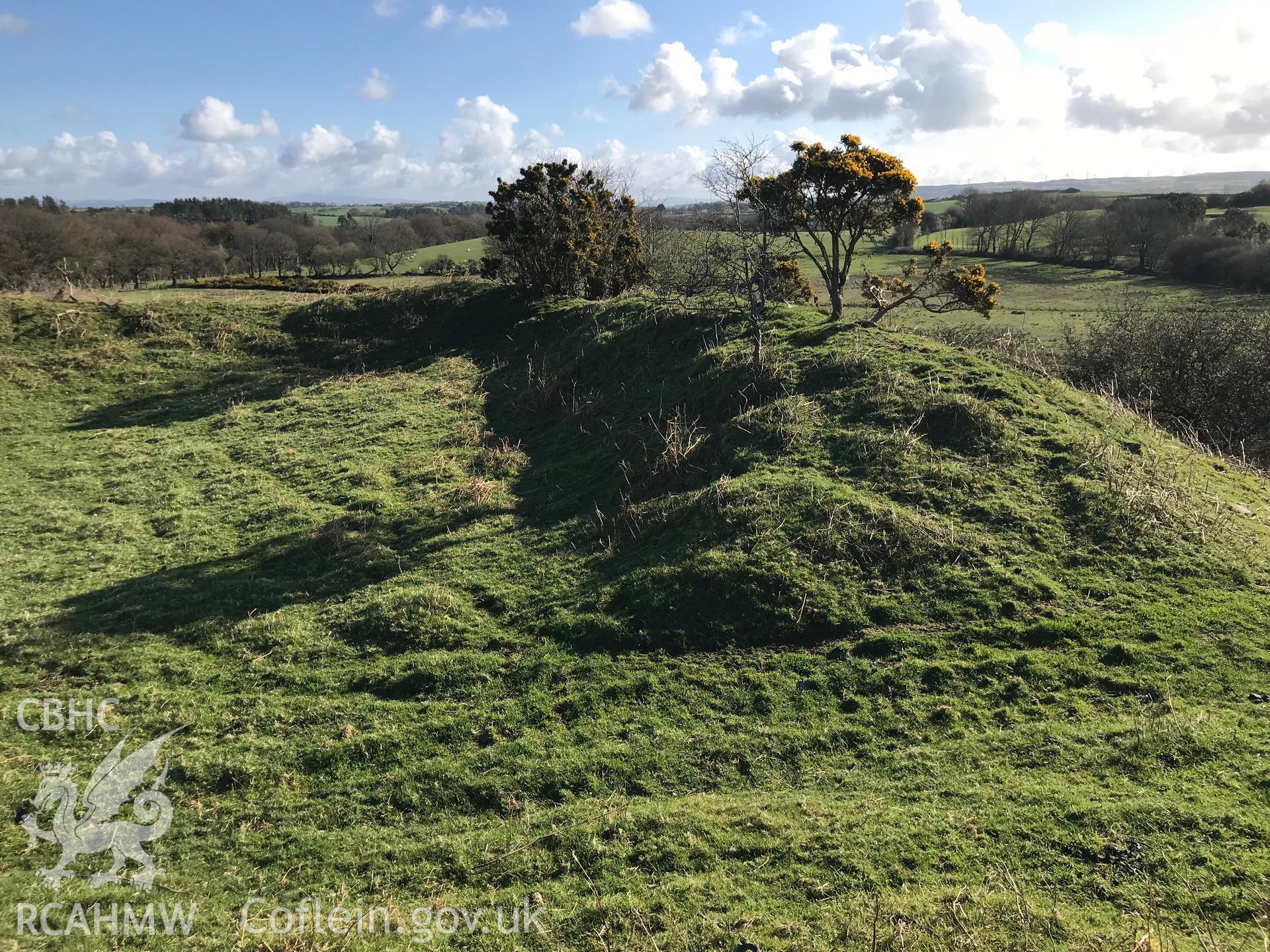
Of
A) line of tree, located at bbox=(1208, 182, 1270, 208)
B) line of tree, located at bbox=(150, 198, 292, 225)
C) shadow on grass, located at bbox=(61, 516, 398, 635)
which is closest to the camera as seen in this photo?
shadow on grass, located at bbox=(61, 516, 398, 635)

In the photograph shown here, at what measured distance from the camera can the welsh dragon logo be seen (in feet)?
18.1

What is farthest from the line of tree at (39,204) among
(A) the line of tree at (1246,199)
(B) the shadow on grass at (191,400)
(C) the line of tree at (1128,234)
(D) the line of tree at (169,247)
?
(A) the line of tree at (1246,199)

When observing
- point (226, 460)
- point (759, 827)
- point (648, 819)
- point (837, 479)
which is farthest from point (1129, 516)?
point (226, 460)

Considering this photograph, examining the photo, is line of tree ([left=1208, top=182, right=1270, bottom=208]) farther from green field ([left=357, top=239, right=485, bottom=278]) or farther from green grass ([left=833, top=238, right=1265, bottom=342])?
green field ([left=357, top=239, right=485, bottom=278])

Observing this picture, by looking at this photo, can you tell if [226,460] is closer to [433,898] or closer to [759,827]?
[433,898]

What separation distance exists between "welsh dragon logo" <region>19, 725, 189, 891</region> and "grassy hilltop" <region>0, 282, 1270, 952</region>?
0.18 m

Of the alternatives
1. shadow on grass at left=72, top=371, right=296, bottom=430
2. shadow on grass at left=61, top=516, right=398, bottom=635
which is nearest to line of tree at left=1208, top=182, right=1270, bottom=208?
shadow on grass at left=72, top=371, right=296, bottom=430

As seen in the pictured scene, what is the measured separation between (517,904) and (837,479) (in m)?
8.13

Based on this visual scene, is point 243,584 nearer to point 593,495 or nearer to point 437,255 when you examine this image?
point 593,495

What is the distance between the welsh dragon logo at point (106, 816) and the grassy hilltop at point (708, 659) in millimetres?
182

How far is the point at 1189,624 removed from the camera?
7.79 m

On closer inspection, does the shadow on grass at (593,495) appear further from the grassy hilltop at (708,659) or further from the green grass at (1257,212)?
the green grass at (1257,212)

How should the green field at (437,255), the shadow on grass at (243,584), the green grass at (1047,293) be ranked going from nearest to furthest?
the shadow on grass at (243,584)
the green grass at (1047,293)
the green field at (437,255)

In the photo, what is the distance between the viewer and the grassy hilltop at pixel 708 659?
197 inches
